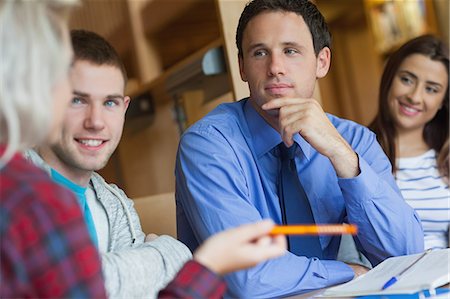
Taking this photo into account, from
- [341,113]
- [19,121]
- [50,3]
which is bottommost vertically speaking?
[341,113]

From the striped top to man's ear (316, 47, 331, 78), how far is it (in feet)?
1.74

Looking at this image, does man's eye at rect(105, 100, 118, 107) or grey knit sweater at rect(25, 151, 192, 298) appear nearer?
grey knit sweater at rect(25, 151, 192, 298)

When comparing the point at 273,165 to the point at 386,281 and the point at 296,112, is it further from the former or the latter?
the point at 386,281

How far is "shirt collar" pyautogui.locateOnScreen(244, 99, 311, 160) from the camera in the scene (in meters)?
1.59

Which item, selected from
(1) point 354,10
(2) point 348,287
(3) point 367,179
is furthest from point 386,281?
(1) point 354,10

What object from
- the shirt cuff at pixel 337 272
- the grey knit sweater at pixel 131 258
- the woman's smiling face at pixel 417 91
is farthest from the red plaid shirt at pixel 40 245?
the woman's smiling face at pixel 417 91

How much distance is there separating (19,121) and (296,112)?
0.85 meters

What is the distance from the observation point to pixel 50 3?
792 mm

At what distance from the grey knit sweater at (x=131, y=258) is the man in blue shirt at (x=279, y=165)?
0.55ft

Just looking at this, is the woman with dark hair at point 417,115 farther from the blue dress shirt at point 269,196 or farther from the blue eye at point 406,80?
the blue dress shirt at point 269,196

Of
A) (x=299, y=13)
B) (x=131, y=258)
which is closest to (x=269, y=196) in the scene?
(x=299, y=13)

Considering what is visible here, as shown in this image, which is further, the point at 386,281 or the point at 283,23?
the point at 283,23

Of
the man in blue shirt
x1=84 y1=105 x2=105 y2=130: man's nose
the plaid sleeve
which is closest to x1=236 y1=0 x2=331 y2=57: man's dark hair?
the man in blue shirt

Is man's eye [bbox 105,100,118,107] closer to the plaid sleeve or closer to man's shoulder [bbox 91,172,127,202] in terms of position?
man's shoulder [bbox 91,172,127,202]
